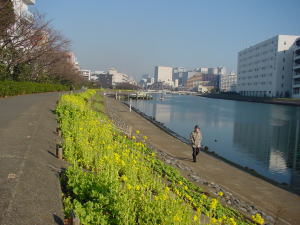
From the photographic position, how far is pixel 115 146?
837cm

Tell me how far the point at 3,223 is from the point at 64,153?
378cm

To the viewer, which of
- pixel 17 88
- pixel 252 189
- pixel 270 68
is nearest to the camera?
pixel 252 189

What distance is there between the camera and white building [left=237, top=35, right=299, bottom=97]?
93.5 meters

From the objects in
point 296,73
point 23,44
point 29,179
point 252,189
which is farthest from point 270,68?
point 29,179

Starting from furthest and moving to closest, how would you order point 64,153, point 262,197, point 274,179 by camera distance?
1. point 274,179
2. point 262,197
3. point 64,153

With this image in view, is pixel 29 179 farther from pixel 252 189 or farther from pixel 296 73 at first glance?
pixel 296 73

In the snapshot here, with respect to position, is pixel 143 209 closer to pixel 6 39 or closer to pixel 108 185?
pixel 108 185

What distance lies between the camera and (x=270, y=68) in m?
99.0

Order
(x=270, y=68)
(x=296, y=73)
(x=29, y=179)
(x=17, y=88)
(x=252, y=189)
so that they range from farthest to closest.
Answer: (x=270, y=68) → (x=296, y=73) → (x=17, y=88) → (x=252, y=189) → (x=29, y=179)

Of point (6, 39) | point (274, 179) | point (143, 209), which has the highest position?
point (6, 39)

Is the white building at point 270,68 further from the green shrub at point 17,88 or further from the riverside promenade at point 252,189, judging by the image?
the riverside promenade at point 252,189

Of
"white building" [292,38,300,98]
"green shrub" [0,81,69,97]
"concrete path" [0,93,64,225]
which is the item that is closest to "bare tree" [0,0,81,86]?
"green shrub" [0,81,69,97]

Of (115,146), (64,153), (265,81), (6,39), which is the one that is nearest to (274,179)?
(115,146)

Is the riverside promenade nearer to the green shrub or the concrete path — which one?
the concrete path
